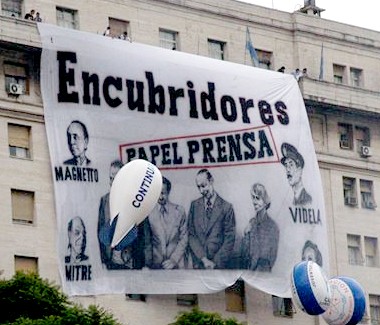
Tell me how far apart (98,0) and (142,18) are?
78.6 inches

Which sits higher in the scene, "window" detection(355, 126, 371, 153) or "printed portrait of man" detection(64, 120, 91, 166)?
"window" detection(355, 126, 371, 153)

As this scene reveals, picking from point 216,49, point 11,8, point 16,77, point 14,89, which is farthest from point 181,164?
point 11,8

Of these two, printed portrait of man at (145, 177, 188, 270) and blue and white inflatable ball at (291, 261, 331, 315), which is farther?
printed portrait of man at (145, 177, 188, 270)

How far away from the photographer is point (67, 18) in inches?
3204

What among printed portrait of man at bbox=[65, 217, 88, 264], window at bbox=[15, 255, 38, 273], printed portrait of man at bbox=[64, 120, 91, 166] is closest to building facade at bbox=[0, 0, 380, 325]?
window at bbox=[15, 255, 38, 273]

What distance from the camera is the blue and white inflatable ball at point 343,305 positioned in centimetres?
7700

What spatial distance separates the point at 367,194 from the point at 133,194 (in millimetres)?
16634

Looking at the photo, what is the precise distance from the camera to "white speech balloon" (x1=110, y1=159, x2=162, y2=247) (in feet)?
248

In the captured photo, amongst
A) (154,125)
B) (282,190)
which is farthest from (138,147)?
(282,190)

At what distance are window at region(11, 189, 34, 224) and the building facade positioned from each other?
3 cm

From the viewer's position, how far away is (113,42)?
80625 millimetres

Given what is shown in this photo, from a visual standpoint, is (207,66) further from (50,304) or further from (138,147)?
(50,304)

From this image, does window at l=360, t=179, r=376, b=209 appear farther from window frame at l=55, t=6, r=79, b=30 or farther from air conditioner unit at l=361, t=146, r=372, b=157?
window frame at l=55, t=6, r=79, b=30

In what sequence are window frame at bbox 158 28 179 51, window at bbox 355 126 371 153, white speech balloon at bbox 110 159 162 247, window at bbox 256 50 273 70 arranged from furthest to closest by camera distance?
window at bbox 355 126 371 153, window at bbox 256 50 273 70, window frame at bbox 158 28 179 51, white speech balloon at bbox 110 159 162 247
